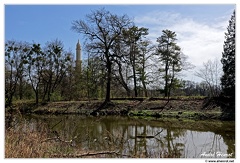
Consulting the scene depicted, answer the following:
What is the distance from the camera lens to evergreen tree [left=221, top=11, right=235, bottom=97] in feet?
59.7

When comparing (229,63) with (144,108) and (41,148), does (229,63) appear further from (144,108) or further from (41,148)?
(41,148)

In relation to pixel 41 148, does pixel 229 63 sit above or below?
above

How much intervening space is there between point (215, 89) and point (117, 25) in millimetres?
10012

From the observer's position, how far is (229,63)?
19094 millimetres

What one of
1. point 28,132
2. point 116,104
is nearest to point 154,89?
point 116,104

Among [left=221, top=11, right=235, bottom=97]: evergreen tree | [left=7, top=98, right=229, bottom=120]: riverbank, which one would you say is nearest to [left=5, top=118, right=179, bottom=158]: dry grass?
[left=7, top=98, right=229, bottom=120]: riverbank

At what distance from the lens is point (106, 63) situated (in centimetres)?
2119

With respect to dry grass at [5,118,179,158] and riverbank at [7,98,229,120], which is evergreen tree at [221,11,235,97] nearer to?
riverbank at [7,98,229,120]

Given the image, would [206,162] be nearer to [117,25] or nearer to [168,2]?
[168,2]

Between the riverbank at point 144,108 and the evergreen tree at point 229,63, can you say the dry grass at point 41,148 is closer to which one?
the riverbank at point 144,108

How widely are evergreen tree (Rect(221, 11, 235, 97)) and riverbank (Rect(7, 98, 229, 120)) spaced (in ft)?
5.91

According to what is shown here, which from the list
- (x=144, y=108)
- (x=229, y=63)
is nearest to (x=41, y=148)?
(x=144, y=108)

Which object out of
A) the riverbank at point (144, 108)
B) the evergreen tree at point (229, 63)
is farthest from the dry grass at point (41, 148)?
the evergreen tree at point (229, 63)

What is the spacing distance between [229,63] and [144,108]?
7491mm
